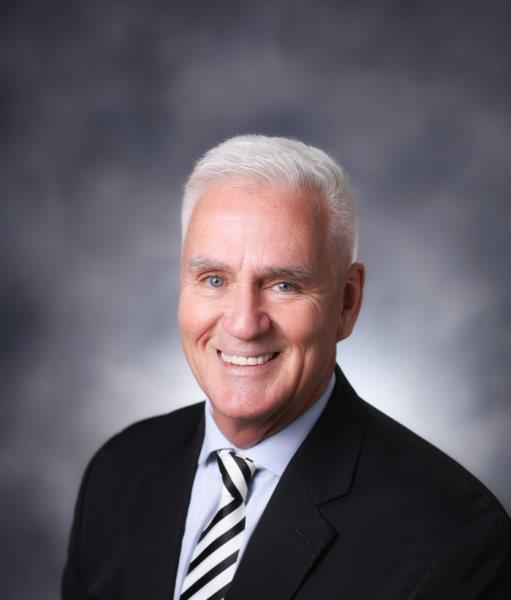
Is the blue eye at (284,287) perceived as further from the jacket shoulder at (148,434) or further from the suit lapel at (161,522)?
the jacket shoulder at (148,434)

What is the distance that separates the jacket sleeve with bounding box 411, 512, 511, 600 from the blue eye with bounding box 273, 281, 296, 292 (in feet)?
3.34

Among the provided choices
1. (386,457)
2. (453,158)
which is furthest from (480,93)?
(386,457)

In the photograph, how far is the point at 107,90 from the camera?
6148 mm

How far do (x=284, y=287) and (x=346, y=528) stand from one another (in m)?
0.88

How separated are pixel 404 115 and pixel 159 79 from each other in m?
1.74

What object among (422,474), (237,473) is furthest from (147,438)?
(422,474)

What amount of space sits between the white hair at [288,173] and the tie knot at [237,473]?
83 centimetres

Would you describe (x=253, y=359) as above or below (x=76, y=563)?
above

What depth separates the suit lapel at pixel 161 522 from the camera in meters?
3.35

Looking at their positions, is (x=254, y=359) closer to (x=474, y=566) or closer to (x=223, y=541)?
(x=223, y=541)

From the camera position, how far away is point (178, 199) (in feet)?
20.5

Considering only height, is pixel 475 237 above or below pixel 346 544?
above

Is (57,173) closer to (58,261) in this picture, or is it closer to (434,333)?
(58,261)

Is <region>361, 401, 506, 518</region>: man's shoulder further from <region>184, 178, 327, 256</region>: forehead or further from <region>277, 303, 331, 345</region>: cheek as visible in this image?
<region>184, 178, 327, 256</region>: forehead
